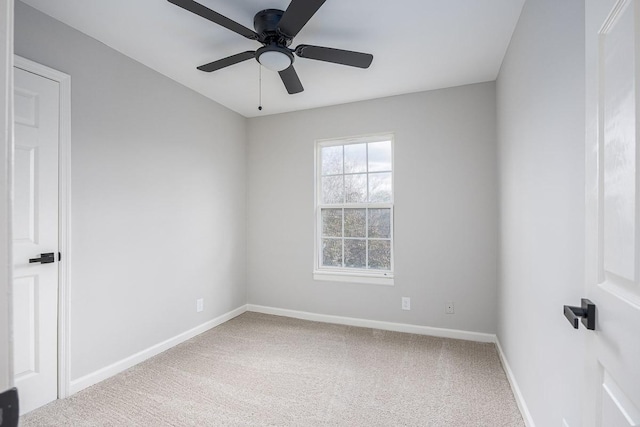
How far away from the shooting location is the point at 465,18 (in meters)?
2.10

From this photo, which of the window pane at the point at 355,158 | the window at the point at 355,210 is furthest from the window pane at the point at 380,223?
the window pane at the point at 355,158

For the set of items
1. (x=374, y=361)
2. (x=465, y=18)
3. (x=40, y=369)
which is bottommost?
(x=374, y=361)

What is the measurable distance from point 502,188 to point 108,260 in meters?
3.33

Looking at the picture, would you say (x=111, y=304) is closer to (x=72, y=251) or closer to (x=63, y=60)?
(x=72, y=251)

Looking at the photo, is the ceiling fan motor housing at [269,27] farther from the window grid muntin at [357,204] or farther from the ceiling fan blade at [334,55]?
the window grid muntin at [357,204]

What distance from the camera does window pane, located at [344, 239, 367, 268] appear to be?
3631mm

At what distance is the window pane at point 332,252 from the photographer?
3760 mm

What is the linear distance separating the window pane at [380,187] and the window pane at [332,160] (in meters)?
0.43

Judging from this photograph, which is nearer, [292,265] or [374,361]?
[374,361]

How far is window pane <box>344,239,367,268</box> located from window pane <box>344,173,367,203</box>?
49cm

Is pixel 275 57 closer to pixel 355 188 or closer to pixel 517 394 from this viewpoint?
pixel 355 188

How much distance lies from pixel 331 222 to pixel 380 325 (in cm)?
130

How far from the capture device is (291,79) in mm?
2406

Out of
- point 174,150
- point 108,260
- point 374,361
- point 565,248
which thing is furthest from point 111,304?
point 565,248
